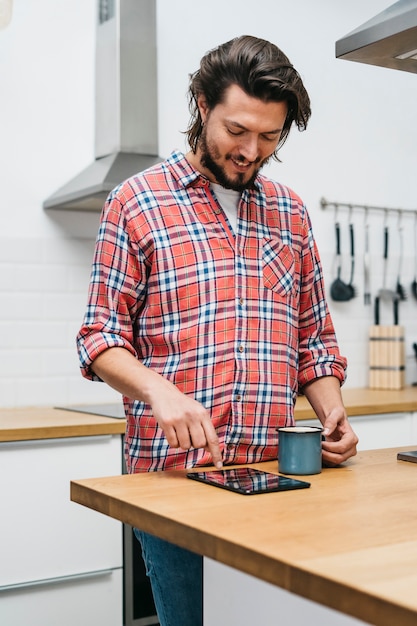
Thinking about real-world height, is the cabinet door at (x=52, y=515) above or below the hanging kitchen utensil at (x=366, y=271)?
below

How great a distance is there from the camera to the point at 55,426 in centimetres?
243

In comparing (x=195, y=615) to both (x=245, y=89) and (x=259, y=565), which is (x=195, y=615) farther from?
(x=245, y=89)

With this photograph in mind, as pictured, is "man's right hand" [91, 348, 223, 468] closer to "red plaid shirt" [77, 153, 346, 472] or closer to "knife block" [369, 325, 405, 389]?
"red plaid shirt" [77, 153, 346, 472]

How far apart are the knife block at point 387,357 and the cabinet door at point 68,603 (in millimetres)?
1591

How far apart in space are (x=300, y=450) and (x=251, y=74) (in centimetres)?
68

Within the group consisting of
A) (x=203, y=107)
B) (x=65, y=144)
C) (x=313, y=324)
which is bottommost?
(x=313, y=324)

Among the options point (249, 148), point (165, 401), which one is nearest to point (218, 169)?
point (249, 148)

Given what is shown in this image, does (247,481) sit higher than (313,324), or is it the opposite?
(313,324)

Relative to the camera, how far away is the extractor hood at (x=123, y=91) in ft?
9.77

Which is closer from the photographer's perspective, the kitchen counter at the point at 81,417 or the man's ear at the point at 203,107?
the man's ear at the point at 203,107

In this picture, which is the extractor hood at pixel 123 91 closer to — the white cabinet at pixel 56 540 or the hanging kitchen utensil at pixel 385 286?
the white cabinet at pixel 56 540

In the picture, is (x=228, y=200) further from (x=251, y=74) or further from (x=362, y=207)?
(x=362, y=207)

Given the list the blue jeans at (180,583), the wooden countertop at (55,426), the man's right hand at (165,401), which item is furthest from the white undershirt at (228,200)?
the wooden countertop at (55,426)

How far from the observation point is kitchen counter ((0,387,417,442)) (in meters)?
2.41
